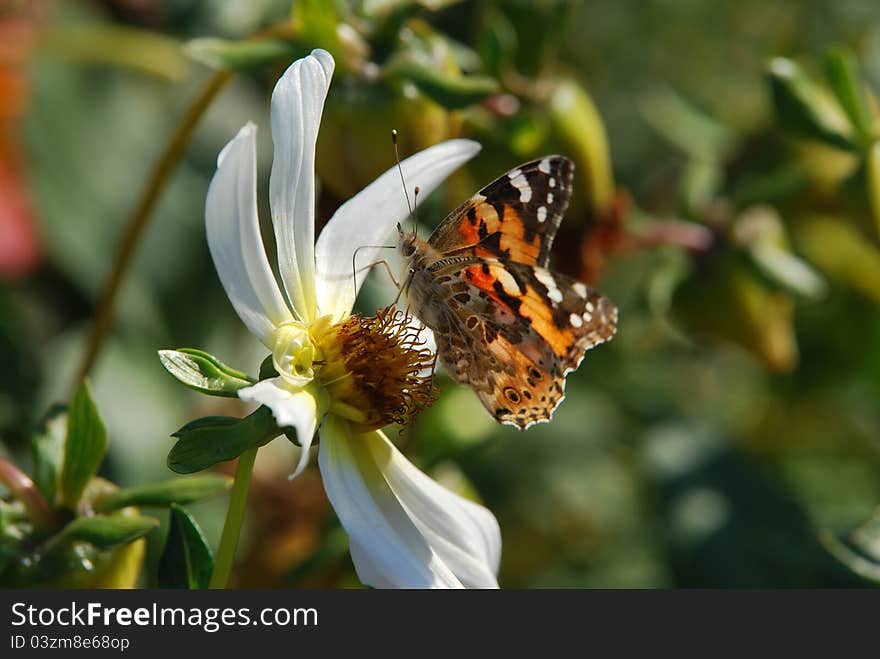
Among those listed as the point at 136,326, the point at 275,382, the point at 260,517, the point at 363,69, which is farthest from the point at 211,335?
the point at 275,382

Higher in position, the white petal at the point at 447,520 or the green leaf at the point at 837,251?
the white petal at the point at 447,520

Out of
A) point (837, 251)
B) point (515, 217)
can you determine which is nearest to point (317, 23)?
point (515, 217)

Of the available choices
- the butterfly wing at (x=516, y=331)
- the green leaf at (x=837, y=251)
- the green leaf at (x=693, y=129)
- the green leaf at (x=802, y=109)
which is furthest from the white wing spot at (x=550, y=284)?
the green leaf at (x=837, y=251)

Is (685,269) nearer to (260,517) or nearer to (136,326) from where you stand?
(260,517)

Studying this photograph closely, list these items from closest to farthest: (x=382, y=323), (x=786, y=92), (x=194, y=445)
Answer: (x=194, y=445), (x=382, y=323), (x=786, y=92)

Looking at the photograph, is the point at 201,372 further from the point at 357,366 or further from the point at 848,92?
the point at 848,92

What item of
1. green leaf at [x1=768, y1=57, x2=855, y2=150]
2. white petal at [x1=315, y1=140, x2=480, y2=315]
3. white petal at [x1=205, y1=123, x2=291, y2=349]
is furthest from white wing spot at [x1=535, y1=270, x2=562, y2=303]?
green leaf at [x1=768, y1=57, x2=855, y2=150]

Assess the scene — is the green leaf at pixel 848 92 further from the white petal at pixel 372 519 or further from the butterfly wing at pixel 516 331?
the white petal at pixel 372 519
